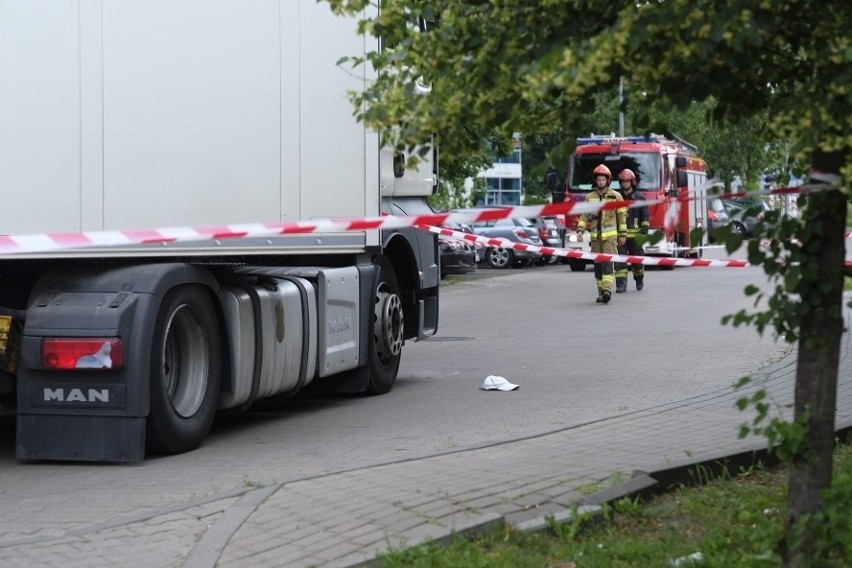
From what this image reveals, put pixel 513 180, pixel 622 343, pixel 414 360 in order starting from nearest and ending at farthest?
pixel 414 360
pixel 622 343
pixel 513 180

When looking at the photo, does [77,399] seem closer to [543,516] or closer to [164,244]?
[164,244]

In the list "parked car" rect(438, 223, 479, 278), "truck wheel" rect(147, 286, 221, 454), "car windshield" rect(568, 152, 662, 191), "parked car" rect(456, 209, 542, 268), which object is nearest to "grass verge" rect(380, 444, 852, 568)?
"truck wheel" rect(147, 286, 221, 454)

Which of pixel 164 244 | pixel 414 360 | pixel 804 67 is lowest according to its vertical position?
pixel 414 360

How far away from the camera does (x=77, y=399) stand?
8.42 metres

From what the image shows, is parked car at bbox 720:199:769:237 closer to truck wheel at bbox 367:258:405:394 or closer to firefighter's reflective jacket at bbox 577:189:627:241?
truck wheel at bbox 367:258:405:394

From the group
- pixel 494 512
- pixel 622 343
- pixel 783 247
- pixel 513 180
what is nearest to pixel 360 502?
pixel 494 512

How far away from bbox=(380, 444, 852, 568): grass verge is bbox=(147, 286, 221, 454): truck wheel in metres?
3.23

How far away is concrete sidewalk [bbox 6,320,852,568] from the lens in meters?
5.90

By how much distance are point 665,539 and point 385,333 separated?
5.92 metres

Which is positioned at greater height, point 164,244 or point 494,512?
point 164,244

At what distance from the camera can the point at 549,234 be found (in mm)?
40656

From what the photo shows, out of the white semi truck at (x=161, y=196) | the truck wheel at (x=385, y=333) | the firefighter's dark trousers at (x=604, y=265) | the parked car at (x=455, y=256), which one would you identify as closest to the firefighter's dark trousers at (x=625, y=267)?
the firefighter's dark trousers at (x=604, y=265)

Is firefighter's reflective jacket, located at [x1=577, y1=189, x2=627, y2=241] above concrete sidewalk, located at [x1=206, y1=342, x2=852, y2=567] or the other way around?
above

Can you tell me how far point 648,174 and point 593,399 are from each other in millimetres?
24308
